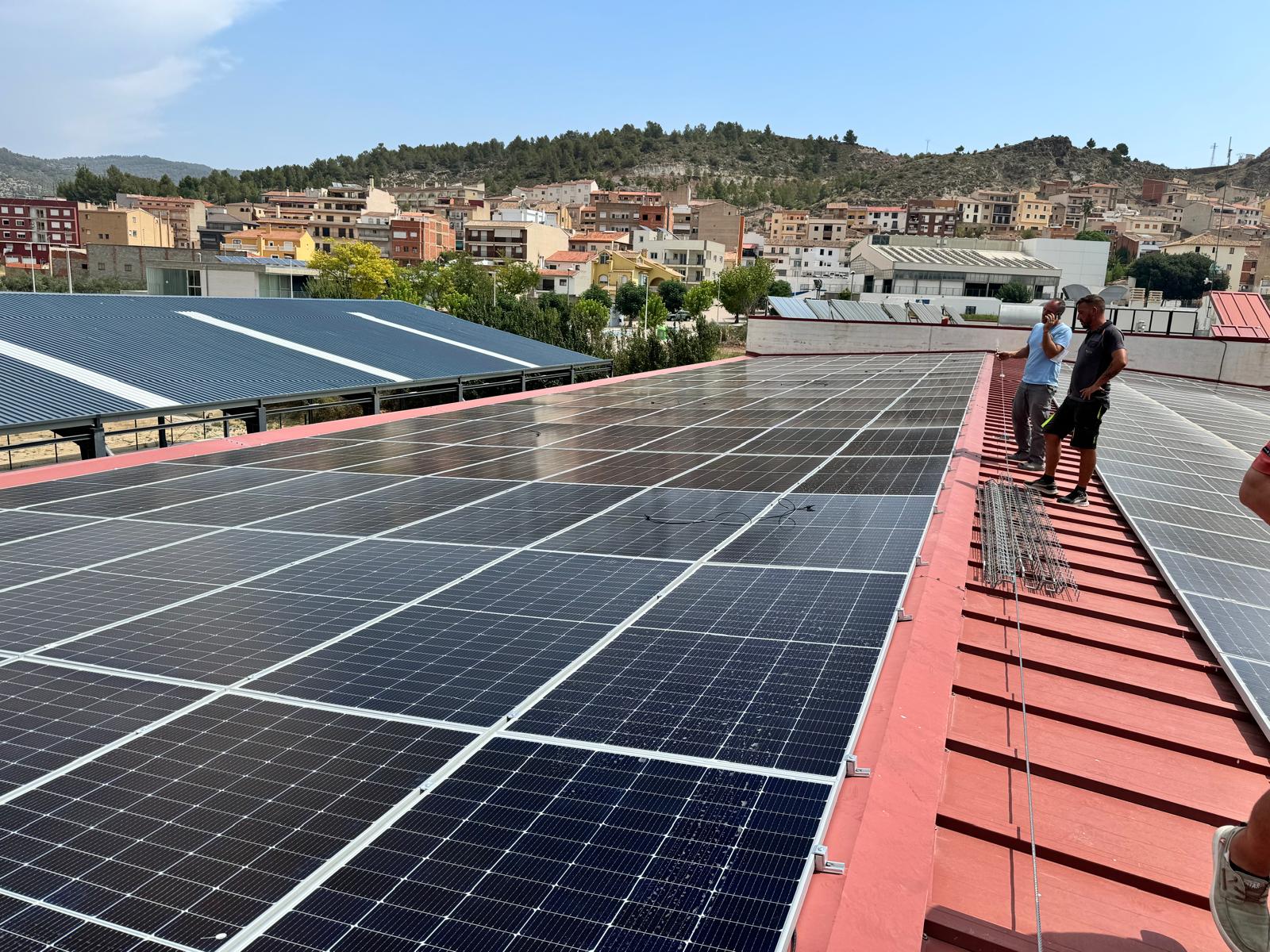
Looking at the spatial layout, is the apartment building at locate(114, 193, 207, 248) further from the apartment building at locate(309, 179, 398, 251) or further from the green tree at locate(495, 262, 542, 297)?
the green tree at locate(495, 262, 542, 297)

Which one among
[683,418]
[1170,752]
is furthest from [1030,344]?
[1170,752]

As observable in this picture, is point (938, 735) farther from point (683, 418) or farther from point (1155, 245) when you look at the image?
point (1155, 245)

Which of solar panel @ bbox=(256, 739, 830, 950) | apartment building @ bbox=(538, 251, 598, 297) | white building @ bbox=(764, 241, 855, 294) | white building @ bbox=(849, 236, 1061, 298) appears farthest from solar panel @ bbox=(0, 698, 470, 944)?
white building @ bbox=(764, 241, 855, 294)

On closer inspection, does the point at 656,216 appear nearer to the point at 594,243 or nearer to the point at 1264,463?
the point at 594,243

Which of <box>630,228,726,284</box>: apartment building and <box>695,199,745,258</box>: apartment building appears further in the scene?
<box>695,199,745,258</box>: apartment building

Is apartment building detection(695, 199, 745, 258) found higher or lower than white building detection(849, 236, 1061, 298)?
higher

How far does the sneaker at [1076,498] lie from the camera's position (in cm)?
905

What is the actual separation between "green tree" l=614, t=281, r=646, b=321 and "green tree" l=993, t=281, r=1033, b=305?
156ft

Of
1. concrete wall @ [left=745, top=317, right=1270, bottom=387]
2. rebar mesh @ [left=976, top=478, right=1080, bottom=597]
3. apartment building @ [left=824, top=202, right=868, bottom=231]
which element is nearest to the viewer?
rebar mesh @ [left=976, top=478, right=1080, bottom=597]

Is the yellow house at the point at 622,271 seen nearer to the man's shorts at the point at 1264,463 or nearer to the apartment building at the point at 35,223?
the apartment building at the point at 35,223

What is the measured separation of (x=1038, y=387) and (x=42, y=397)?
1582 cm

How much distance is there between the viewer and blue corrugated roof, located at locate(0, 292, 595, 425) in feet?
55.5

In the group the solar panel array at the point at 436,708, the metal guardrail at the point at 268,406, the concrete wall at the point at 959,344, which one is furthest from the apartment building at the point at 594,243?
the solar panel array at the point at 436,708

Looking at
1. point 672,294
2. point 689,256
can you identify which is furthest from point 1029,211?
point 672,294
